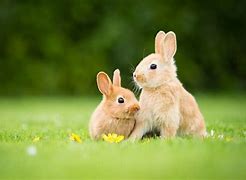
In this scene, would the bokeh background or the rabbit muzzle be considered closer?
the rabbit muzzle

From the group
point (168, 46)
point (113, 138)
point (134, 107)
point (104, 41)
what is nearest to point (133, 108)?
point (134, 107)

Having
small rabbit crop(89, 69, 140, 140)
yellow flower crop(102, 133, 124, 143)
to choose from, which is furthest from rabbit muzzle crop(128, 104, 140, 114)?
yellow flower crop(102, 133, 124, 143)

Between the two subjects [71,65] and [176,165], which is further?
[71,65]

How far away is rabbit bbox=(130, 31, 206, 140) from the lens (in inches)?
263

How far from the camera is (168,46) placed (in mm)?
6980

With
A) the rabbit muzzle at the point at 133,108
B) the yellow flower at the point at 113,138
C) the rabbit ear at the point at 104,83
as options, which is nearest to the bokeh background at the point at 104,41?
the rabbit ear at the point at 104,83

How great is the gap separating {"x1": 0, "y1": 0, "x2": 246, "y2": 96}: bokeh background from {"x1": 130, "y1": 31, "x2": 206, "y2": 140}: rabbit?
12.4 metres

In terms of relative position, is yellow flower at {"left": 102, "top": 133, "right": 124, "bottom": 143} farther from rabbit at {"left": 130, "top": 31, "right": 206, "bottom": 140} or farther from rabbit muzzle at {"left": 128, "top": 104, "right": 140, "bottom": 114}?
rabbit muzzle at {"left": 128, "top": 104, "right": 140, "bottom": 114}

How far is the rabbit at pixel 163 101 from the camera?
6.68 metres

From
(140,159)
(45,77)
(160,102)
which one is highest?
(45,77)

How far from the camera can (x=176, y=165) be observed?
501 cm

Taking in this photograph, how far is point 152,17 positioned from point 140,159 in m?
15.1

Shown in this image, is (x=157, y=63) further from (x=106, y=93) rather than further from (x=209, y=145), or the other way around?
(x=209, y=145)

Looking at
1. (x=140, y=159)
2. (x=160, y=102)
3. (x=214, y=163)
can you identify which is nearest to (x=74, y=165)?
(x=140, y=159)
